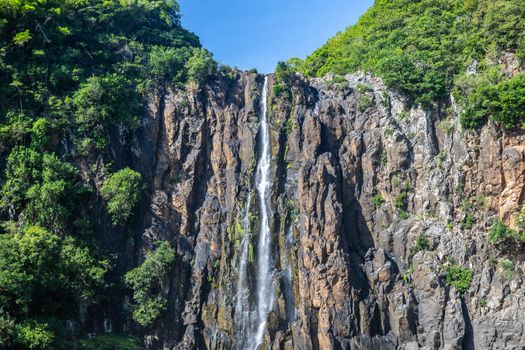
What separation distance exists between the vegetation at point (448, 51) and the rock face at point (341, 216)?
131 centimetres

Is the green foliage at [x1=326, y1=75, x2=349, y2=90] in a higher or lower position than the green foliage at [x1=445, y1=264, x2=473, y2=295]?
higher

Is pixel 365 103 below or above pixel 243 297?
above

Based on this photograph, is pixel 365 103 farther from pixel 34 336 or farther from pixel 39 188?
pixel 34 336

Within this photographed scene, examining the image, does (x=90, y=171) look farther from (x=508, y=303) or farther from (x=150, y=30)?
(x=508, y=303)

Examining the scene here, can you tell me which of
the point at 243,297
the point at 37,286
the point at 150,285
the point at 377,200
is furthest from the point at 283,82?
the point at 37,286

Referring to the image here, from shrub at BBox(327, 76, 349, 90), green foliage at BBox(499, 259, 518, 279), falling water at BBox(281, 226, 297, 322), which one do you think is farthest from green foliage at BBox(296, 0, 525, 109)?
falling water at BBox(281, 226, 297, 322)

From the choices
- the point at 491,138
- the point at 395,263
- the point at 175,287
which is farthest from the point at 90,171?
the point at 491,138

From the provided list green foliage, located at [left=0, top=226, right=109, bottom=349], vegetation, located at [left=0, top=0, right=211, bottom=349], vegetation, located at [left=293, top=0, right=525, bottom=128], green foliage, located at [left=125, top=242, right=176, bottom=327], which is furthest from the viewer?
vegetation, located at [left=293, top=0, right=525, bottom=128]

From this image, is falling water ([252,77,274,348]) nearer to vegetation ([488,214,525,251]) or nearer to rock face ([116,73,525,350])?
rock face ([116,73,525,350])

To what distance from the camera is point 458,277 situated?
31219mm

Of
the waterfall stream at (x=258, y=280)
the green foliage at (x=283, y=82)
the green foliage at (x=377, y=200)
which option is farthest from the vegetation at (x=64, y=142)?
the green foliage at (x=377, y=200)

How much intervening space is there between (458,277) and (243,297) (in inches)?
472

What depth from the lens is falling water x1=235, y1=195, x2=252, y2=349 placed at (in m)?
31.6

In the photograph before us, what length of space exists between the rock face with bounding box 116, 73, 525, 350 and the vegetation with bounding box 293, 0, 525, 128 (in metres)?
1.31
